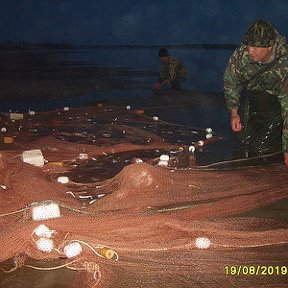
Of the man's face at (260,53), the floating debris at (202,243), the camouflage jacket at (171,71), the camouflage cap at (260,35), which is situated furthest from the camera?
the camouflage jacket at (171,71)

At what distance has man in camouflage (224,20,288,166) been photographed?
17.1 ft

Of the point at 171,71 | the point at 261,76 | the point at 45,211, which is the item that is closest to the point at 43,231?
the point at 45,211

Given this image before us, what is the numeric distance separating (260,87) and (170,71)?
8.73 meters

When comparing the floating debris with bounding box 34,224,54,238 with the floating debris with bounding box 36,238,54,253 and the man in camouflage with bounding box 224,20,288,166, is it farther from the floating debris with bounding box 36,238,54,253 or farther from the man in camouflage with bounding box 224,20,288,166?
the man in camouflage with bounding box 224,20,288,166

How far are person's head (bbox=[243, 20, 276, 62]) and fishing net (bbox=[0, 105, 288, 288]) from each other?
149 centimetres

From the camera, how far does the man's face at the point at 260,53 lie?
5.22m

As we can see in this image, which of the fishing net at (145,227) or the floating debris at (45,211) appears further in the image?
the floating debris at (45,211)

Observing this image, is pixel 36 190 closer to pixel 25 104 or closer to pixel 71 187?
pixel 71 187

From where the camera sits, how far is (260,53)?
5.28 meters

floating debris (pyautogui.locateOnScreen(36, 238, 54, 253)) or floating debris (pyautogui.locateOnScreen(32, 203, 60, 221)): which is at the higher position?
floating debris (pyautogui.locateOnScreen(32, 203, 60, 221))

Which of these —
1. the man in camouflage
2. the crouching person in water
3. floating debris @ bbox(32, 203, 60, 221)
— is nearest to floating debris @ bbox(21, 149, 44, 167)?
floating debris @ bbox(32, 203, 60, 221)

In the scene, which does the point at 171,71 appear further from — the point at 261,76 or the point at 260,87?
the point at 261,76

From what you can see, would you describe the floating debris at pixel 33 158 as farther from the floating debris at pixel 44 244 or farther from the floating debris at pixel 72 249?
the floating debris at pixel 72 249

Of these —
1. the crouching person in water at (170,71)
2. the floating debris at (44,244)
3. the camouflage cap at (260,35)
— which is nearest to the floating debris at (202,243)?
the floating debris at (44,244)
